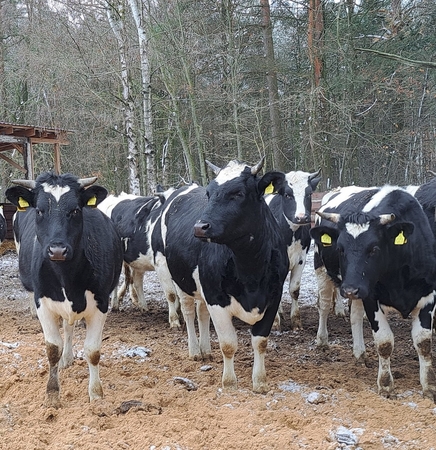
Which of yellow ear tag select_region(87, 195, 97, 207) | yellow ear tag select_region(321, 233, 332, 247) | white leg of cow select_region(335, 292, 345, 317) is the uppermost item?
yellow ear tag select_region(87, 195, 97, 207)

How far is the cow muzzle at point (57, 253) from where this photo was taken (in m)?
4.31

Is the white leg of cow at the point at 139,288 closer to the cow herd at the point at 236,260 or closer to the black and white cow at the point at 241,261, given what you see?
the cow herd at the point at 236,260

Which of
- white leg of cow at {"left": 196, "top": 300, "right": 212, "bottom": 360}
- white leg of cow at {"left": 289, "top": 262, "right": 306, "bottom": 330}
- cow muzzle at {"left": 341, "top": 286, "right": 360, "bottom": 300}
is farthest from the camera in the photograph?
white leg of cow at {"left": 289, "top": 262, "right": 306, "bottom": 330}

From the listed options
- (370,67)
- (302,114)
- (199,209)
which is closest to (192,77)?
(302,114)

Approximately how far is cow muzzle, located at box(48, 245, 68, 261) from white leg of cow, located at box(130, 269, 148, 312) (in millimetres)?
5073

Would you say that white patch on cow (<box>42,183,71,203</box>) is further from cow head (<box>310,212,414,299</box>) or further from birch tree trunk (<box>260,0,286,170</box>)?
birch tree trunk (<box>260,0,286,170</box>)

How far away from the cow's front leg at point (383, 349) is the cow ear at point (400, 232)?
0.70m

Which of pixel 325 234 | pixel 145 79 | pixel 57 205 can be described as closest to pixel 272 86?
pixel 145 79

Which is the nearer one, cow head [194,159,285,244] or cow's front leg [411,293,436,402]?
cow head [194,159,285,244]

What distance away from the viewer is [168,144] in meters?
22.9

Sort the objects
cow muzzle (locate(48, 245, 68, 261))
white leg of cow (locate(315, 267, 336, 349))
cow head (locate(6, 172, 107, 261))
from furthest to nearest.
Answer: white leg of cow (locate(315, 267, 336, 349)) → cow head (locate(6, 172, 107, 261)) → cow muzzle (locate(48, 245, 68, 261))

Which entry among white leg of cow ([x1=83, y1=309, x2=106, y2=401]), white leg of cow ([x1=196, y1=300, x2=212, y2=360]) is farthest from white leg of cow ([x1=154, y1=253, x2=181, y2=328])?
white leg of cow ([x1=83, y1=309, x2=106, y2=401])

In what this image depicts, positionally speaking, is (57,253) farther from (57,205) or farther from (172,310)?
(172,310)

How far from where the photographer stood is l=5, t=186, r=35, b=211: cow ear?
4.83m
